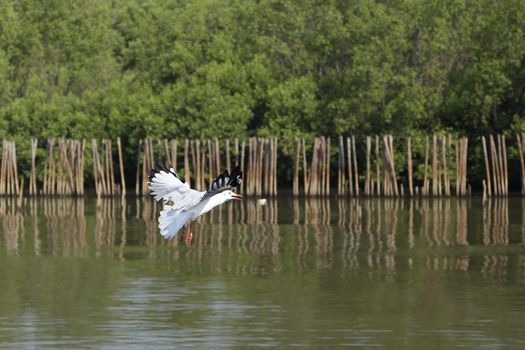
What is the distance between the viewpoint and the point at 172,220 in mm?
23109

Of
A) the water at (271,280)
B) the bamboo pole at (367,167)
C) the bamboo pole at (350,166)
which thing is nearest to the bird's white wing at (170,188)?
the water at (271,280)

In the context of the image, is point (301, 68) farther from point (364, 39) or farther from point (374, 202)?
point (374, 202)

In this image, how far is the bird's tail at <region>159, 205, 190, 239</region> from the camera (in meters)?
22.7

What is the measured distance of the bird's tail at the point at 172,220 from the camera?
22734 millimetres

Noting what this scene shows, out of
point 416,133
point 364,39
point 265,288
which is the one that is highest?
point 364,39

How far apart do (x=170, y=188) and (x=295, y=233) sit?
23195 mm

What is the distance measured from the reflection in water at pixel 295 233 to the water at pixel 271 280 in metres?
0.07

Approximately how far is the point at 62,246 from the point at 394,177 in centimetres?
2256

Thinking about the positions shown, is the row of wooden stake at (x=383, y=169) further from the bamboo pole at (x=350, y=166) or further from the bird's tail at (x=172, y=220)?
the bird's tail at (x=172, y=220)

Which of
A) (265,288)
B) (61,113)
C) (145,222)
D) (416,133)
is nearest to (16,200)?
(61,113)

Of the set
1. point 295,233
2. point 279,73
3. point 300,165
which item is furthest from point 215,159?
point 295,233

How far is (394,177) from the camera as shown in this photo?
2451 inches

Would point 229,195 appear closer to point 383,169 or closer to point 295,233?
point 295,233

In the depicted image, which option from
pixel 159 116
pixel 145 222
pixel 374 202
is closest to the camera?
pixel 145 222
